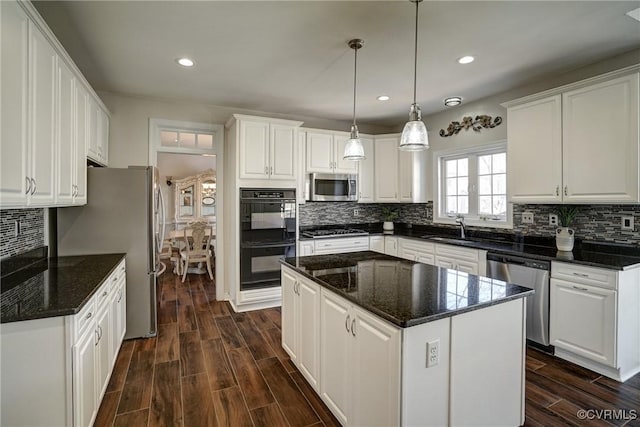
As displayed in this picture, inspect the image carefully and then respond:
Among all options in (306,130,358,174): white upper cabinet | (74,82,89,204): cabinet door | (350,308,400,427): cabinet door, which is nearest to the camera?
(350,308,400,427): cabinet door

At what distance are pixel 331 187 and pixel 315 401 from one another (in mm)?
3015

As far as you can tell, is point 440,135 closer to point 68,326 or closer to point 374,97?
point 374,97

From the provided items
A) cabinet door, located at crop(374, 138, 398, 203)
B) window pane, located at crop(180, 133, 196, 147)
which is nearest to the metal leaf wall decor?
cabinet door, located at crop(374, 138, 398, 203)

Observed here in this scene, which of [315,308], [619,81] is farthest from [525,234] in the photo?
[315,308]

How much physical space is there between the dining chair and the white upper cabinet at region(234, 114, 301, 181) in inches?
78.3

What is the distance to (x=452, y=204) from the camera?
4.50 meters

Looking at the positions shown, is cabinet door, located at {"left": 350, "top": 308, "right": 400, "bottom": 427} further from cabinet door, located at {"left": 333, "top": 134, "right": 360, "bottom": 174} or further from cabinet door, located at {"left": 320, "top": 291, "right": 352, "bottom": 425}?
cabinet door, located at {"left": 333, "top": 134, "right": 360, "bottom": 174}

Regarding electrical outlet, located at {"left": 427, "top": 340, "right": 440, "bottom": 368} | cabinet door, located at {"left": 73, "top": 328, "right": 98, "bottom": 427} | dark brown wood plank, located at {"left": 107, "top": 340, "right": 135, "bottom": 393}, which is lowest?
dark brown wood plank, located at {"left": 107, "top": 340, "right": 135, "bottom": 393}

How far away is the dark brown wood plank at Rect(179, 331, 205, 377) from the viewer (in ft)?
8.34

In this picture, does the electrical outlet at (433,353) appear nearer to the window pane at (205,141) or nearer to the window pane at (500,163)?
the window pane at (500,163)

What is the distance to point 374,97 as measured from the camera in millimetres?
3887

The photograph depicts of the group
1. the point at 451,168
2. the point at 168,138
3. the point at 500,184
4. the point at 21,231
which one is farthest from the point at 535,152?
the point at 21,231

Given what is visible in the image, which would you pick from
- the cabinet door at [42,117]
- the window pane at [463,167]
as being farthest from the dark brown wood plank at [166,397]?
the window pane at [463,167]

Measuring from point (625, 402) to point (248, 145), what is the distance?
3.93 metres
